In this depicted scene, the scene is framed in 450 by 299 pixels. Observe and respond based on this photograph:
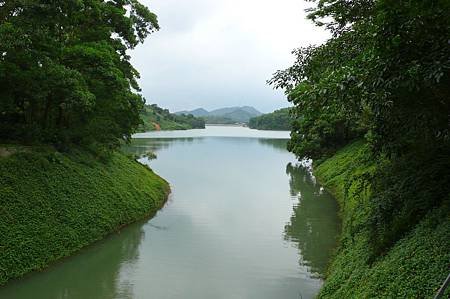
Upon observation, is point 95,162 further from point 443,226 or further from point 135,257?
point 443,226

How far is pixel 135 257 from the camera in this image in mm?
16469

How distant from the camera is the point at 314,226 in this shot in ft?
71.2

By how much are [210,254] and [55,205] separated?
6357 mm

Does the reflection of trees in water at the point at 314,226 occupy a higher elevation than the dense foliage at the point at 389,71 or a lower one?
lower

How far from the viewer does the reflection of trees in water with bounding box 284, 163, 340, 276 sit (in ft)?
54.9

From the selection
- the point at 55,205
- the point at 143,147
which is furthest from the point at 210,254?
the point at 143,147

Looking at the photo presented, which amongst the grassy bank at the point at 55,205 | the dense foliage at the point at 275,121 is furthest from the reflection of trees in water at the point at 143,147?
the dense foliage at the point at 275,121

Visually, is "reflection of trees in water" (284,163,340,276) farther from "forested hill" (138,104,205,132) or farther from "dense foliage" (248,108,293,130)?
"dense foliage" (248,108,293,130)

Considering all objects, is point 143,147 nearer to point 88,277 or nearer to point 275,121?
point 88,277

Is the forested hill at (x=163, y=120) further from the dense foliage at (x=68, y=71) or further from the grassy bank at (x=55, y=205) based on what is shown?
the grassy bank at (x=55, y=205)

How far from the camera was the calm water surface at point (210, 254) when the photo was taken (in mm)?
13234

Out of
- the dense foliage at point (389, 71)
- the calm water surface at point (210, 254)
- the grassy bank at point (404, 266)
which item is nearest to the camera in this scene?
the dense foliage at point (389, 71)

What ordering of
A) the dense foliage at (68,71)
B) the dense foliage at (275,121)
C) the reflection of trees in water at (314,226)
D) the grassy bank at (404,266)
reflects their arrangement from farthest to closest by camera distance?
the dense foliage at (275,121) → the reflection of trees in water at (314,226) → the dense foliage at (68,71) → the grassy bank at (404,266)

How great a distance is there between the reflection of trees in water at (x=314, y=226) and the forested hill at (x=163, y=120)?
357ft
